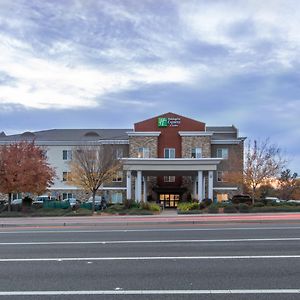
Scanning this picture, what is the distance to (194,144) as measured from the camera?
200 ft

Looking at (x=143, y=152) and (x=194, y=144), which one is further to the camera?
(x=194, y=144)

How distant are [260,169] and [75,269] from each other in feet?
129

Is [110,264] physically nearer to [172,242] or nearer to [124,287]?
Result: [124,287]

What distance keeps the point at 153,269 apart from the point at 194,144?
52.4 meters

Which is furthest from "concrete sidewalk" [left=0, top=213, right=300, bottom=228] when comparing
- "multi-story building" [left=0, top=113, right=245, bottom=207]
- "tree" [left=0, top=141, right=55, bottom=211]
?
"multi-story building" [left=0, top=113, right=245, bottom=207]

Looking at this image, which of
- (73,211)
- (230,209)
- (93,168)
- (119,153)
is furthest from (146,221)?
(119,153)

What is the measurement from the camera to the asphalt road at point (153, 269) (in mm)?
7121

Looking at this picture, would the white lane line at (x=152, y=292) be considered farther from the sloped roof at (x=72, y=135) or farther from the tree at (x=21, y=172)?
the sloped roof at (x=72, y=135)

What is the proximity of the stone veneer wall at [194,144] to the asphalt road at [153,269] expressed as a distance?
46.6 m

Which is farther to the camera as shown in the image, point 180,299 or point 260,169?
point 260,169

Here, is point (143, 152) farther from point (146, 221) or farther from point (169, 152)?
point (146, 221)

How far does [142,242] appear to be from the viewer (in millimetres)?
13727

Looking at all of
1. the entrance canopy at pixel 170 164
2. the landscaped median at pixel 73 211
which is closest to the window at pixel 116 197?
the entrance canopy at pixel 170 164

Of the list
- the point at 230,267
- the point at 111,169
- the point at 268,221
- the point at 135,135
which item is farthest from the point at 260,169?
the point at 230,267
